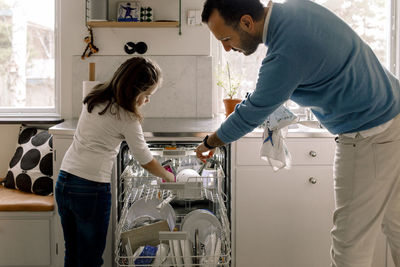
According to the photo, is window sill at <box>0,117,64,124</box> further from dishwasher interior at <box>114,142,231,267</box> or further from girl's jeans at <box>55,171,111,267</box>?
girl's jeans at <box>55,171,111,267</box>

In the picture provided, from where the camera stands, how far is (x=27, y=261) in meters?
2.33

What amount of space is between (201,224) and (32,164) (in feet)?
4.21

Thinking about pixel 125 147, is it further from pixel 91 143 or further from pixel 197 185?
pixel 197 185

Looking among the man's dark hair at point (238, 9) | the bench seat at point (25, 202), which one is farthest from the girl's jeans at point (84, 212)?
the man's dark hair at point (238, 9)

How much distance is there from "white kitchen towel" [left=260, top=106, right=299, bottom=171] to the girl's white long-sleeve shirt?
0.49 meters

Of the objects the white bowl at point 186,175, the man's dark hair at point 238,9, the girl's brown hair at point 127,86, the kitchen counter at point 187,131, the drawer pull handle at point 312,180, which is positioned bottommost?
the drawer pull handle at point 312,180

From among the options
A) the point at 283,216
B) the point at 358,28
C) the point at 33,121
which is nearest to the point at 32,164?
the point at 33,121

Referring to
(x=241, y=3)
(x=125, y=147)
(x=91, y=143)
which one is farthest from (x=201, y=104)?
(x=241, y=3)

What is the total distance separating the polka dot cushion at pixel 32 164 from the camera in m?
2.53

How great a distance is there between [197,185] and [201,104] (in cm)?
124

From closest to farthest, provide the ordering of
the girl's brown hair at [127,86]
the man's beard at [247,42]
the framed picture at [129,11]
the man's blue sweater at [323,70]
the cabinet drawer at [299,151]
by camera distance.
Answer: the man's blue sweater at [323,70] < the man's beard at [247,42] < the girl's brown hair at [127,86] < the cabinet drawer at [299,151] < the framed picture at [129,11]

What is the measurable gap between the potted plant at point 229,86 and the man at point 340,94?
3.28 ft

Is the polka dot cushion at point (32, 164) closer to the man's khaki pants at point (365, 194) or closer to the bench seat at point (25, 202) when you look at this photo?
the bench seat at point (25, 202)

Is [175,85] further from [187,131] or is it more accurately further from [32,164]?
[32,164]
